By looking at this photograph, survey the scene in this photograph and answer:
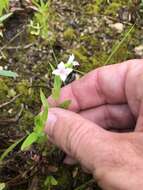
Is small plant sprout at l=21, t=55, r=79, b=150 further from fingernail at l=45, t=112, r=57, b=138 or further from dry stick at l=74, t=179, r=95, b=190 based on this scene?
dry stick at l=74, t=179, r=95, b=190

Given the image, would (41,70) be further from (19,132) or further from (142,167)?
(142,167)

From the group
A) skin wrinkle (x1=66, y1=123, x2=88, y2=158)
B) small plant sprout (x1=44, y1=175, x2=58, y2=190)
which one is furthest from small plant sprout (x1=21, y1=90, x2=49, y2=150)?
small plant sprout (x1=44, y1=175, x2=58, y2=190)

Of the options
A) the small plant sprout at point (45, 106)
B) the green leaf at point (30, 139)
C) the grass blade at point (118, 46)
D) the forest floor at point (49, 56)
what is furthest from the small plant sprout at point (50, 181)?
the grass blade at point (118, 46)

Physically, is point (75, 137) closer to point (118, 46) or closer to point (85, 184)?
point (85, 184)

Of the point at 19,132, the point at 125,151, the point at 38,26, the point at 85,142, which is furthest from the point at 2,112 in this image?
the point at 125,151

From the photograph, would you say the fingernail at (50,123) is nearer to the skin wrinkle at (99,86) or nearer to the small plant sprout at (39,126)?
the small plant sprout at (39,126)

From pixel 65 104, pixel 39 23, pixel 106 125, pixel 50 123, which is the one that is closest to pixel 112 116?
pixel 106 125

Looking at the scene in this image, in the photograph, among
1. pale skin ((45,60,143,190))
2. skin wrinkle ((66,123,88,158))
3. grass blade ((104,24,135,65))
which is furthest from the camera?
grass blade ((104,24,135,65))
